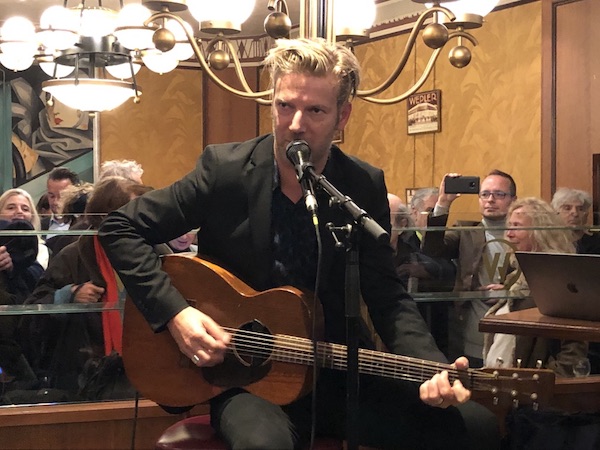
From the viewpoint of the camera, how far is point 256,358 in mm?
1982

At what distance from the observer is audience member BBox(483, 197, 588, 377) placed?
3.00 metres

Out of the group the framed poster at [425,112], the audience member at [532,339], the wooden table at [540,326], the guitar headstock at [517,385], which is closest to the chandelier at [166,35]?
the audience member at [532,339]

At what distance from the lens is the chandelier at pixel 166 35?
3068 mm

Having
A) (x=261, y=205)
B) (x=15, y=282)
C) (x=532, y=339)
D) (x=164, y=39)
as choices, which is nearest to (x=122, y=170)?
(x=164, y=39)

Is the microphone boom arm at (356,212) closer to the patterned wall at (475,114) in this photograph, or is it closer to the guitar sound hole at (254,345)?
the guitar sound hole at (254,345)

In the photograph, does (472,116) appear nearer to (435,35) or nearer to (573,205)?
(573,205)

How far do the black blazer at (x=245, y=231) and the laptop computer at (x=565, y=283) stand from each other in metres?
0.39

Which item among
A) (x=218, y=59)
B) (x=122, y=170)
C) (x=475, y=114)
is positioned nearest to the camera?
(x=218, y=59)

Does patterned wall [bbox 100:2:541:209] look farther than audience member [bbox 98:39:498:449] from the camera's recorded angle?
Yes

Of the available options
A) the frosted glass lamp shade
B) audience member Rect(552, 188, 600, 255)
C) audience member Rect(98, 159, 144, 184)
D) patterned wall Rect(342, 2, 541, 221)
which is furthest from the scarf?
patterned wall Rect(342, 2, 541, 221)

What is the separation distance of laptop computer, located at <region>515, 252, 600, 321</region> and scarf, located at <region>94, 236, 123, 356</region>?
1.14 metres

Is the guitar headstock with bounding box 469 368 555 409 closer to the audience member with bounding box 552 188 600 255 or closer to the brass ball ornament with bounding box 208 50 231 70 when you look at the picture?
the brass ball ornament with bounding box 208 50 231 70

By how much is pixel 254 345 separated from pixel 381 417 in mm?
329

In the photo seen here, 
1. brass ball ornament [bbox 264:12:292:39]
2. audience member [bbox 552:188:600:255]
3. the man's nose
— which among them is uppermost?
brass ball ornament [bbox 264:12:292:39]
